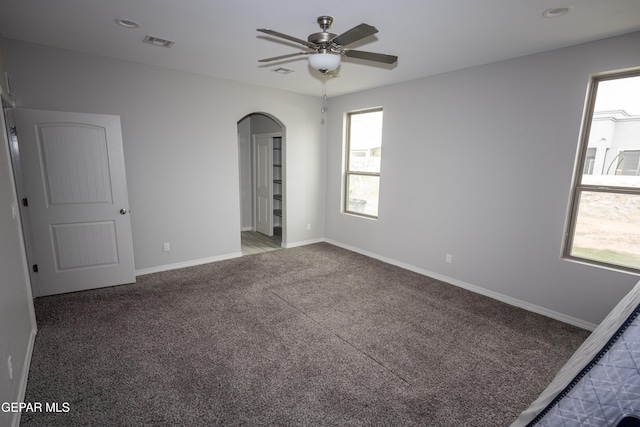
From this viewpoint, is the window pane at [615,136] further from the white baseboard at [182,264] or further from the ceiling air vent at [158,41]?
the white baseboard at [182,264]

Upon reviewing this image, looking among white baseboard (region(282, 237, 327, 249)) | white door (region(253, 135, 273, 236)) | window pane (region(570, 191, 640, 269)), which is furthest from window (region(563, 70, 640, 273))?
white door (region(253, 135, 273, 236))

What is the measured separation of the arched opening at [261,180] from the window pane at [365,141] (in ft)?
4.45

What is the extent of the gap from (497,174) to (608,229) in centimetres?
111

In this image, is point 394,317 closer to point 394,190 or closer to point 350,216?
point 394,190

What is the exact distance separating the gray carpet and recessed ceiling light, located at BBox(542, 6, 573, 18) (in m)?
2.70

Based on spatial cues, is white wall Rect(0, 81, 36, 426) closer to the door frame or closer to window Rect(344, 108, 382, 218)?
the door frame

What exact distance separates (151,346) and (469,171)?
386cm

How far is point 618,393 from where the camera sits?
2.23ft

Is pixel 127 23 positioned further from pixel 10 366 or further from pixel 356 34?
pixel 10 366

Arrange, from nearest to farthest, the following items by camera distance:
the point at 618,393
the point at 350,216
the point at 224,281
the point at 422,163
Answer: the point at 618,393 < the point at 224,281 < the point at 422,163 < the point at 350,216

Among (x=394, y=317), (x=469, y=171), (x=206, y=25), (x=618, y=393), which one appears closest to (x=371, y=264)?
(x=394, y=317)

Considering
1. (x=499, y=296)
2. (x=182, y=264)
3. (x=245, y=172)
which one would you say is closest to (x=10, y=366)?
(x=182, y=264)

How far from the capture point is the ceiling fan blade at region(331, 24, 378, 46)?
1.79m

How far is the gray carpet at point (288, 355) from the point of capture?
1.95m
